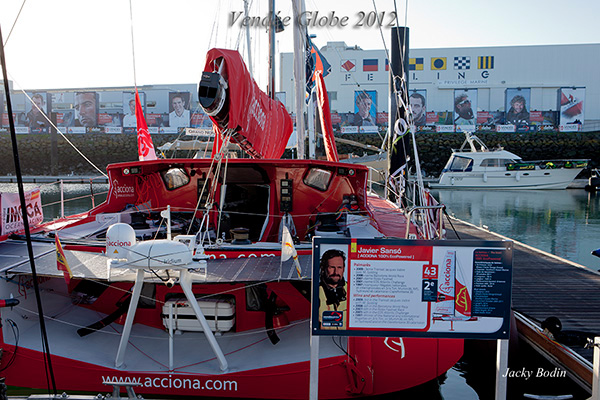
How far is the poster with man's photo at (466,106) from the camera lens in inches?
1930

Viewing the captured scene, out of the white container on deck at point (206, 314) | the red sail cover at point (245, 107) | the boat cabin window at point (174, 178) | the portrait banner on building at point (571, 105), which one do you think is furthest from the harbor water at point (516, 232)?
the portrait banner on building at point (571, 105)

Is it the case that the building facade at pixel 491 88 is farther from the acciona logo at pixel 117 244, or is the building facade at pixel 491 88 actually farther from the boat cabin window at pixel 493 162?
the acciona logo at pixel 117 244

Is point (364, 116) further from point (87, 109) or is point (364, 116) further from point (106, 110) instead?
point (87, 109)

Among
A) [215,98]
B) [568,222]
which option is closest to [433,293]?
[215,98]

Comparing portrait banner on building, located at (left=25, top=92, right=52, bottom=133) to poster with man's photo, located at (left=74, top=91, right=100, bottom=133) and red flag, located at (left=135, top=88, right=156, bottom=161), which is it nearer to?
poster with man's photo, located at (left=74, top=91, right=100, bottom=133)

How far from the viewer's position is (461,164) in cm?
3503

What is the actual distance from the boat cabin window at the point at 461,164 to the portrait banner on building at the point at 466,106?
50.4 feet

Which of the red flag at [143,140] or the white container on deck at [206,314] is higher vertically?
the red flag at [143,140]

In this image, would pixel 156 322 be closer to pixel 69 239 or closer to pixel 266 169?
pixel 69 239

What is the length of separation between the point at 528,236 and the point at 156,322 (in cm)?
1608

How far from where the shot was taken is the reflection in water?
56.0 ft

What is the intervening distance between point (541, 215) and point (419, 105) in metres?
27.6

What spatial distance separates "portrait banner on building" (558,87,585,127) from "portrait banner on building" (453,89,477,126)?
27.3 ft

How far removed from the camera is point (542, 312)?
751 cm
